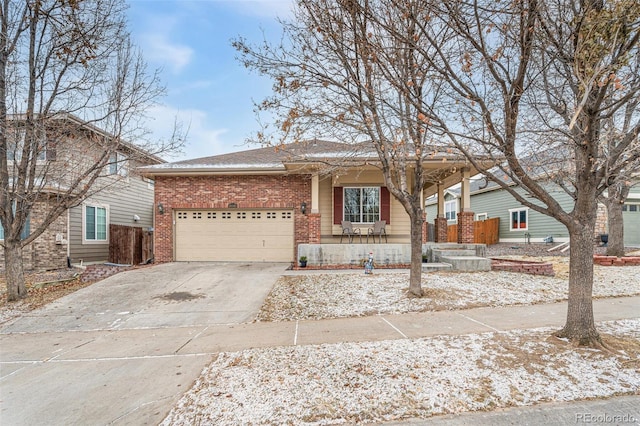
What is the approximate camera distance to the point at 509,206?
20.5 metres

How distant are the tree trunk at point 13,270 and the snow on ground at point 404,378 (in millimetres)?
6217

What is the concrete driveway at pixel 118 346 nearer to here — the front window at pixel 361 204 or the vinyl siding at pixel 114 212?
the front window at pixel 361 204

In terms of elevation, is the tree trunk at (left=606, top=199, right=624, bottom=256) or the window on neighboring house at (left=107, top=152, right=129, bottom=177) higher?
the window on neighboring house at (left=107, top=152, right=129, bottom=177)

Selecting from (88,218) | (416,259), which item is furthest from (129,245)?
(416,259)

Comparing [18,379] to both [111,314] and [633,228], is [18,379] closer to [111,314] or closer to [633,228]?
[111,314]

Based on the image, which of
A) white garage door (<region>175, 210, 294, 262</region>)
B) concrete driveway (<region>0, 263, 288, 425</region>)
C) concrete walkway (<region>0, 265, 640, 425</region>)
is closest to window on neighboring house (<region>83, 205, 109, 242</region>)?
white garage door (<region>175, 210, 294, 262</region>)

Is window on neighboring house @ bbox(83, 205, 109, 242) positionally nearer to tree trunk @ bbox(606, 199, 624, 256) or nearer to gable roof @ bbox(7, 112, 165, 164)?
gable roof @ bbox(7, 112, 165, 164)

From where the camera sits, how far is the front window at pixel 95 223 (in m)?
13.5

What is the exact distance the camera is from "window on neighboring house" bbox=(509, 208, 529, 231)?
1917 centimetres

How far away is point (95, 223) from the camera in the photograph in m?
14.0

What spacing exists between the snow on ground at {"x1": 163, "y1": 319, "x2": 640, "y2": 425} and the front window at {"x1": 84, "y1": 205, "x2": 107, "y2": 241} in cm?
1228

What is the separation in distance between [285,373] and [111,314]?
449cm

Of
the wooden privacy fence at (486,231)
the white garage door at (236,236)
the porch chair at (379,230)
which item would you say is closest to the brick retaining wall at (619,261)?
the porch chair at (379,230)

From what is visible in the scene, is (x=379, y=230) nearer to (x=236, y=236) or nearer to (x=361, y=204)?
(x=361, y=204)
